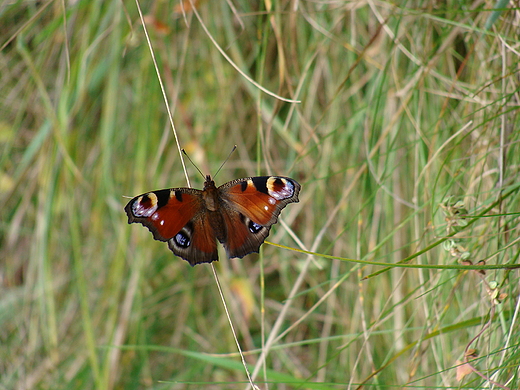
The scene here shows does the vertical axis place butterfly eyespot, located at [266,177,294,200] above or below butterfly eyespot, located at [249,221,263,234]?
above

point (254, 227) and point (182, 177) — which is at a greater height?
point (254, 227)

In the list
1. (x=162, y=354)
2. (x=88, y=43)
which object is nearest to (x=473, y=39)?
(x=88, y=43)

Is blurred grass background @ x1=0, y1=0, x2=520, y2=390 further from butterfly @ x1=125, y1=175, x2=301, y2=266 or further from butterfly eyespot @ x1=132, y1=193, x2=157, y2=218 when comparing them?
butterfly eyespot @ x1=132, y1=193, x2=157, y2=218

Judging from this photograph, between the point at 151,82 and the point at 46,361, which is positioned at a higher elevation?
the point at 151,82

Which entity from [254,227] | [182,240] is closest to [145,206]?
[182,240]

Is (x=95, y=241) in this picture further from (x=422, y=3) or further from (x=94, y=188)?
(x=422, y=3)

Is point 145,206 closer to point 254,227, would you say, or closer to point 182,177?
point 254,227

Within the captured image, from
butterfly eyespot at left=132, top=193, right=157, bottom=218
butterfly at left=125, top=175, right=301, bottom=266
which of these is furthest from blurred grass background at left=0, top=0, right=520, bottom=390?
butterfly eyespot at left=132, top=193, right=157, bottom=218
